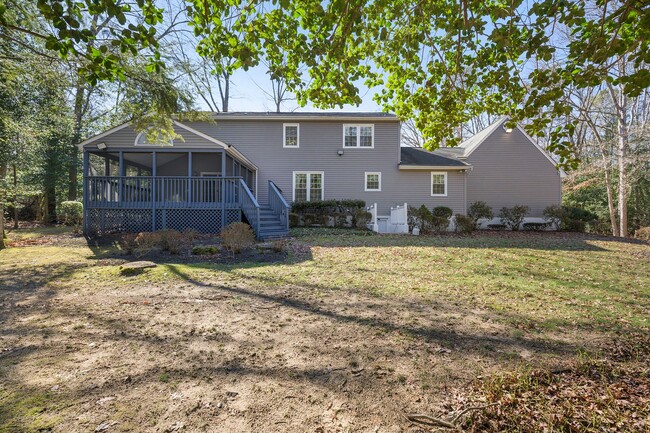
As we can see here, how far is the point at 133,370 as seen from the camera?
267cm

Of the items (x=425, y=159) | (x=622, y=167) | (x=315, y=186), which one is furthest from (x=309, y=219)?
(x=622, y=167)

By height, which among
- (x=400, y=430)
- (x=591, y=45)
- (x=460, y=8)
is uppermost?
(x=460, y=8)

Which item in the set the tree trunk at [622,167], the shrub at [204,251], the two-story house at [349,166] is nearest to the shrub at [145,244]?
the shrub at [204,251]

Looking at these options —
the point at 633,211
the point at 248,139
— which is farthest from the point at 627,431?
the point at 633,211

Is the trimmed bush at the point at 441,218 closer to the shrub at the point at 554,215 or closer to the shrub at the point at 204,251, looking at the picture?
the shrub at the point at 554,215

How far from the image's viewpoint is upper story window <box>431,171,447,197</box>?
653 inches

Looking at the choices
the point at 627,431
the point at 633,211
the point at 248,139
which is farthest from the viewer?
the point at 633,211

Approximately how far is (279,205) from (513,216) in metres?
12.5

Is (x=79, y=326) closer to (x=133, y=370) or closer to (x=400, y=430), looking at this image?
(x=133, y=370)

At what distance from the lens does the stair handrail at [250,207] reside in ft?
34.4

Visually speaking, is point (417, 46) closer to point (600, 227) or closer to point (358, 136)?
point (358, 136)

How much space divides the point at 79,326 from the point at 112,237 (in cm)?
868

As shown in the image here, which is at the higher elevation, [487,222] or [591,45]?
[591,45]

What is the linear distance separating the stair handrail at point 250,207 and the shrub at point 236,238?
5.91ft
